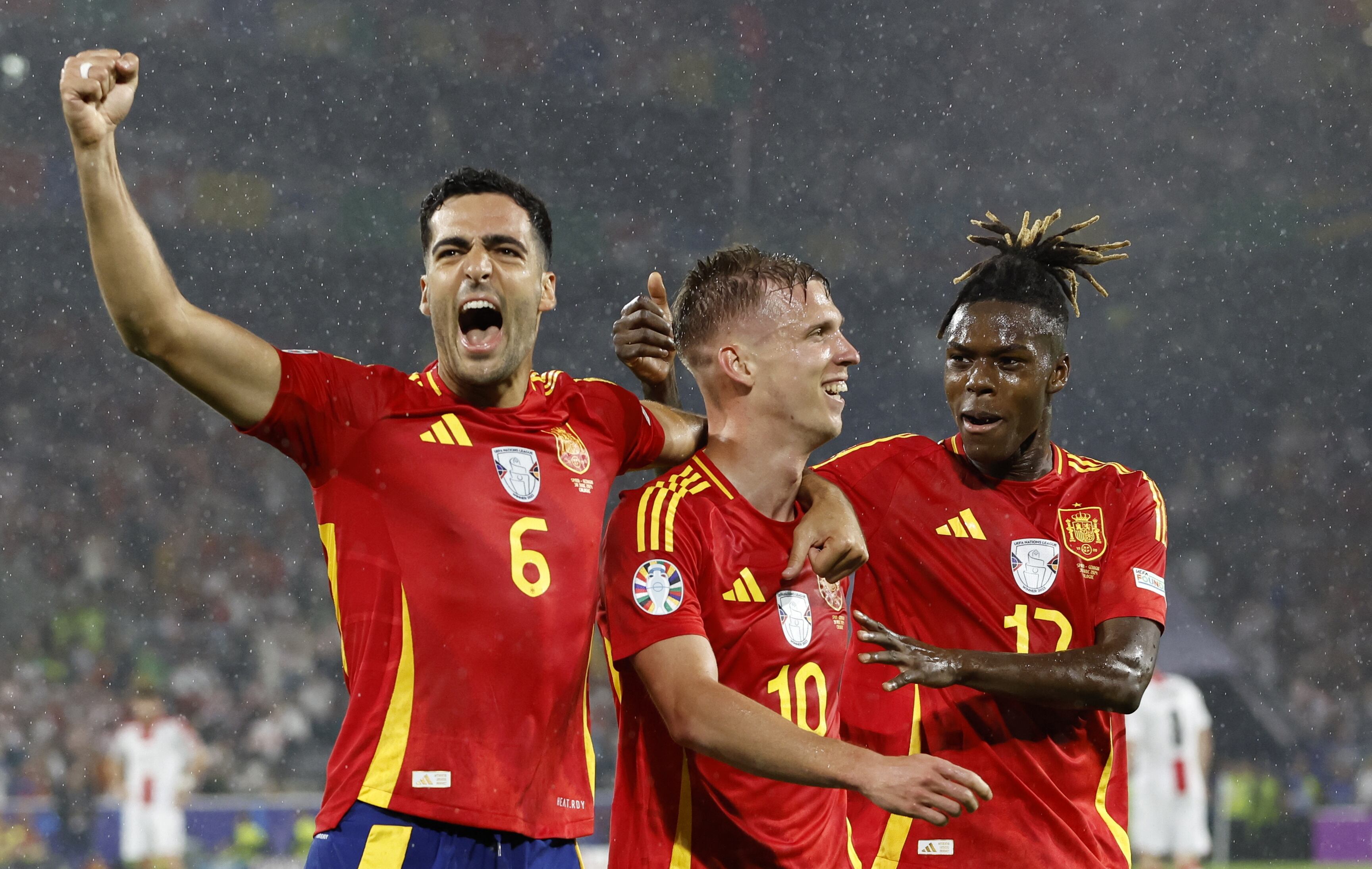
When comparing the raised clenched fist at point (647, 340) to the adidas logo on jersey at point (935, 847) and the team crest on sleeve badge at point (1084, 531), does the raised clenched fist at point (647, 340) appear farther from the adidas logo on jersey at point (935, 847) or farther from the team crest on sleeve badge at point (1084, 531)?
the adidas logo on jersey at point (935, 847)

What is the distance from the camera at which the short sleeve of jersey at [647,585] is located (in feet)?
9.13

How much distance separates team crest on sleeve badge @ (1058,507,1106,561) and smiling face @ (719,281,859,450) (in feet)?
2.14

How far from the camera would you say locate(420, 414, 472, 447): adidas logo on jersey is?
9.53ft

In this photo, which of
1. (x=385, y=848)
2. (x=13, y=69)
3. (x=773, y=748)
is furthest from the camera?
(x=13, y=69)

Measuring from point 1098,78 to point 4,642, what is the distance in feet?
55.6

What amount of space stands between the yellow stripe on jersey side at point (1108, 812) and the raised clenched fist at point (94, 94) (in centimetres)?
262

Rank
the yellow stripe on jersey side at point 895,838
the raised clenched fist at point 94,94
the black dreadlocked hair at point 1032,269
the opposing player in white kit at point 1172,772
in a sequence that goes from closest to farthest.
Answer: the raised clenched fist at point 94,94 < the yellow stripe on jersey side at point 895,838 < the black dreadlocked hair at point 1032,269 < the opposing player in white kit at point 1172,772

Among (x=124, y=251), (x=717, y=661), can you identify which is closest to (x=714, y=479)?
(x=717, y=661)

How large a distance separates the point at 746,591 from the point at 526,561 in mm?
496

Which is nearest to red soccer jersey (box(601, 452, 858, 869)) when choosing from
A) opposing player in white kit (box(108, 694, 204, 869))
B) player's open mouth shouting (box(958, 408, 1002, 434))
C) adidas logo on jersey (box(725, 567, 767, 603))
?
adidas logo on jersey (box(725, 567, 767, 603))

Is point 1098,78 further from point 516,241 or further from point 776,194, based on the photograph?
point 516,241

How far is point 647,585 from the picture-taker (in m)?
2.83

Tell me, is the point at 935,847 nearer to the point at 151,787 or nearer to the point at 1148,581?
the point at 1148,581

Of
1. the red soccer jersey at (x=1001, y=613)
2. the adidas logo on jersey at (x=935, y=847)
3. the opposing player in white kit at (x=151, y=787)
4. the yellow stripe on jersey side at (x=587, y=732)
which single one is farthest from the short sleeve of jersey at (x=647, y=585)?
the opposing player in white kit at (x=151, y=787)
